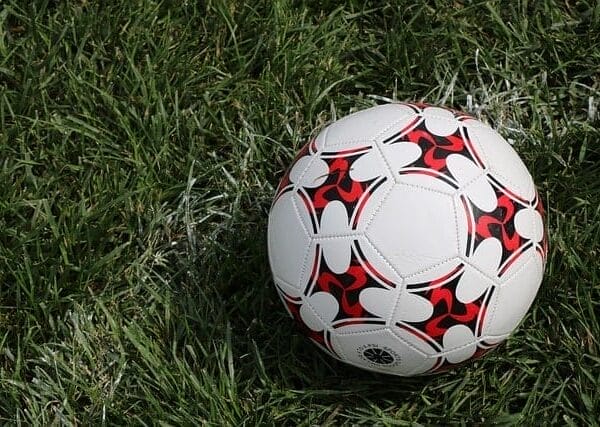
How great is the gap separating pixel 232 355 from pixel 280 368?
16cm

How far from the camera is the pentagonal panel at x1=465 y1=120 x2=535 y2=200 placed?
2.85 metres

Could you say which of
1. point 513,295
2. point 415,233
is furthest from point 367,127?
point 513,295

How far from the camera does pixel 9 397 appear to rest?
10.4 feet

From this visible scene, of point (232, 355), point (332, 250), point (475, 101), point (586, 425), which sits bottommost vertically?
point (586, 425)

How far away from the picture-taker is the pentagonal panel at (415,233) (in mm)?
2699

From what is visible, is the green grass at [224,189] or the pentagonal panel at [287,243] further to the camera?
the green grass at [224,189]

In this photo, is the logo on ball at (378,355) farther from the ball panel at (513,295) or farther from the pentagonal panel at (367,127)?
the pentagonal panel at (367,127)

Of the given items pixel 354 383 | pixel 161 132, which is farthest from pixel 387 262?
pixel 161 132

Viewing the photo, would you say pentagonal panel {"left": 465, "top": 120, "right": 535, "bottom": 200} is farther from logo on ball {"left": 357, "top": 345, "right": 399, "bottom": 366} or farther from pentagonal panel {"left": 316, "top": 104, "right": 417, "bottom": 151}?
logo on ball {"left": 357, "top": 345, "right": 399, "bottom": 366}

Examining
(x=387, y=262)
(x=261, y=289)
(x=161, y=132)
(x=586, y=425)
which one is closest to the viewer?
(x=387, y=262)

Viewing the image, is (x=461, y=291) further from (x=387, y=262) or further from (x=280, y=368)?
(x=280, y=368)

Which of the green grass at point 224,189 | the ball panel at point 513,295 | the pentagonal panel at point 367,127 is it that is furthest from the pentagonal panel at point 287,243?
the ball panel at point 513,295

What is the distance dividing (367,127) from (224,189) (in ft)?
2.62

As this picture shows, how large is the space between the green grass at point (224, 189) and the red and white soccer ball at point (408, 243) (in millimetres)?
339
